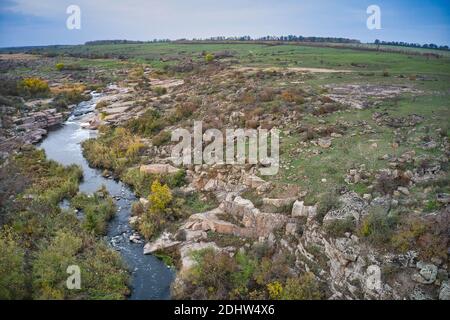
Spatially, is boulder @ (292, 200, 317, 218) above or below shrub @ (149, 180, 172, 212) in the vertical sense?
above

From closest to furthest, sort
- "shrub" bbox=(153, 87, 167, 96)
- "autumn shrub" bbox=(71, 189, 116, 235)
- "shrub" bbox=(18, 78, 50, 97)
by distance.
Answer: "autumn shrub" bbox=(71, 189, 116, 235), "shrub" bbox=(153, 87, 167, 96), "shrub" bbox=(18, 78, 50, 97)

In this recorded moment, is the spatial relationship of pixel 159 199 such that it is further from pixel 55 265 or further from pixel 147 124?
pixel 147 124

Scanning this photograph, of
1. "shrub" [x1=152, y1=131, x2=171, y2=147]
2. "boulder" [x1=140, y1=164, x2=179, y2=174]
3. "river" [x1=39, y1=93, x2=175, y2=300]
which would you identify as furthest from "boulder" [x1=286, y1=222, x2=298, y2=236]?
"shrub" [x1=152, y1=131, x2=171, y2=147]
